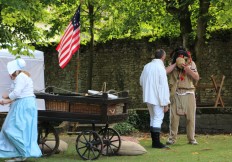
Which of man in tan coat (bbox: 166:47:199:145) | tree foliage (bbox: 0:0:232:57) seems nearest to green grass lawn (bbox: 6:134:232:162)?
man in tan coat (bbox: 166:47:199:145)

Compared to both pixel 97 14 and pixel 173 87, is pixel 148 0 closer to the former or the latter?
pixel 97 14

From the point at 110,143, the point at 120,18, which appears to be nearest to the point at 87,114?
the point at 110,143

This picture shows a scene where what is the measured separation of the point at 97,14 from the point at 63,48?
724 centimetres

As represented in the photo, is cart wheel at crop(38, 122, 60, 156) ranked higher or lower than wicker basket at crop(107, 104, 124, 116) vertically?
lower

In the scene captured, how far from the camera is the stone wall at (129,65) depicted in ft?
64.9

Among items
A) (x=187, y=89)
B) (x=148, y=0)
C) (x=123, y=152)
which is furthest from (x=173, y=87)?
(x=148, y=0)

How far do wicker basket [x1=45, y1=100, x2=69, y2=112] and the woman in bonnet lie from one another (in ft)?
1.95

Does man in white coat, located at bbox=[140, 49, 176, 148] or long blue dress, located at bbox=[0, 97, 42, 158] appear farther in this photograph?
man in white coat, located at bbox=[140, 49, 176, 148]

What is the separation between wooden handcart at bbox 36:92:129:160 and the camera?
8.31 meters

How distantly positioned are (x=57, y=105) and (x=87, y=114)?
23.8 inches

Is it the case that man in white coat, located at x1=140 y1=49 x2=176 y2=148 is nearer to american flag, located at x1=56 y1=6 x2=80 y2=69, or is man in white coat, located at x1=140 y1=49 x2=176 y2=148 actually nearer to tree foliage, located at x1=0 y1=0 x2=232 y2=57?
tree foliage, located at x1=0 y1=0 x2=232 y2=57

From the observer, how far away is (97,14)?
20.0m

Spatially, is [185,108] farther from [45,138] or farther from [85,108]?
[45,138]

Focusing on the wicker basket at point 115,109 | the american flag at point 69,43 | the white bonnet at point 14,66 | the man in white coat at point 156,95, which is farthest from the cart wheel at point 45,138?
the american flag at point 69,43
